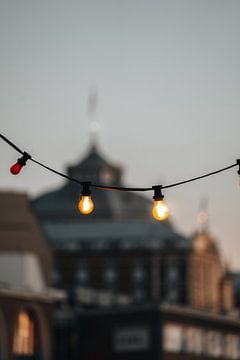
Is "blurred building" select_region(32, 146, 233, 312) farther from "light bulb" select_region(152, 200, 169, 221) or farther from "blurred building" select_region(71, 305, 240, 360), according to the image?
"light bulb" select_region(152, 200, 169, 221)

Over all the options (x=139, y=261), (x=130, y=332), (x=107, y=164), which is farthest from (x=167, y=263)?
(x=130, y=332)

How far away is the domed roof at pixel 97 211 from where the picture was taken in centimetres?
15250

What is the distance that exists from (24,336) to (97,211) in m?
84.4

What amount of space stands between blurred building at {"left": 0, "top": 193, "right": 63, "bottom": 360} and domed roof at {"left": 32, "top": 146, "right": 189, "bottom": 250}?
31.5 meters

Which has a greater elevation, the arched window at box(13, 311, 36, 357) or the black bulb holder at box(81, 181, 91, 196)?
the arched window at box(13, 311, 36, 357)

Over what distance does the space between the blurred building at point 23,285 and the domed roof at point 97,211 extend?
31.5m

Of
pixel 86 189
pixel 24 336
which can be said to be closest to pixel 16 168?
pixel 86 189

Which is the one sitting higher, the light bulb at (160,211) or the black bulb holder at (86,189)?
the black bulb holder at (86,189)

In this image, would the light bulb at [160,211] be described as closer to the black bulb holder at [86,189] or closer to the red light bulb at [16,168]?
the black bulb holder at [86,189]

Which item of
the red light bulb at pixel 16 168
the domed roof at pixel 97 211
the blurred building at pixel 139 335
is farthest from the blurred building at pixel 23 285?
the red light bulb at pixel 16 168

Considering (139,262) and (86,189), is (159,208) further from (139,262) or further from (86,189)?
(139,262)

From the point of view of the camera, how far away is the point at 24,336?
8700cm

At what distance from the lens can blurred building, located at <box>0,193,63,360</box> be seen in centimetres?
8412

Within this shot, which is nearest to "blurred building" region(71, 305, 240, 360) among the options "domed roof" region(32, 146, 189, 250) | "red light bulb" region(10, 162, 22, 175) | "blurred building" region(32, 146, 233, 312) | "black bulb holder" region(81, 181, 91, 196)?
"blurred building" region(32, 146, 233, 312)
